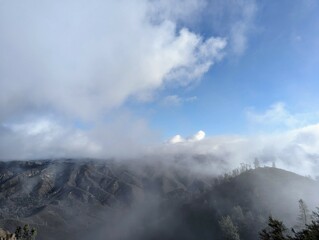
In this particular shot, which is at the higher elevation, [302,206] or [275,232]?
[302,206]

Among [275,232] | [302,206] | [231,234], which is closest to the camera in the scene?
[275,232]

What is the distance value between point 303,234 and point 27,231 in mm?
165197

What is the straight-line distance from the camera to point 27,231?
176 m

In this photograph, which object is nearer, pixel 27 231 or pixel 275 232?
pixel 275 232

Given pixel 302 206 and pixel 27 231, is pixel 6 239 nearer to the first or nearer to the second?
pixel 27 231

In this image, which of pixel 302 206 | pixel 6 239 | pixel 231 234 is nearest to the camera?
pixel 6 239

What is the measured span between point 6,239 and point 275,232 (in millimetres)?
138404

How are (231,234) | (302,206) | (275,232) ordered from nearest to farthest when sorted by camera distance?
(275,232), (302,206), (231,234)

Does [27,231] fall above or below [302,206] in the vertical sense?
below

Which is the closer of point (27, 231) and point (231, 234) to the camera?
point (27, 231)

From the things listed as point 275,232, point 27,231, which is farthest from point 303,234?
point 27,231

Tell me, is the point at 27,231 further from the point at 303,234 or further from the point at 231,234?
the point at 303,234

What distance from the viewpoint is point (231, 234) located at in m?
200

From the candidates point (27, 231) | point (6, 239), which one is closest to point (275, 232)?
point (6, 239)
